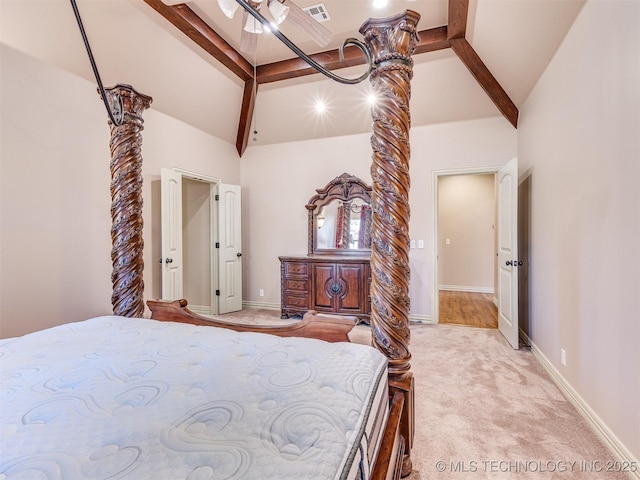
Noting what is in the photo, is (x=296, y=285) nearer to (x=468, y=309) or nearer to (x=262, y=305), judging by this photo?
(x=262, y=305)

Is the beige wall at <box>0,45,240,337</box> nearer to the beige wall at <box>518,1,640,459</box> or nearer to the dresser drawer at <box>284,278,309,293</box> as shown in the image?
the dresser drawer at <box>284,278,309,293</box>

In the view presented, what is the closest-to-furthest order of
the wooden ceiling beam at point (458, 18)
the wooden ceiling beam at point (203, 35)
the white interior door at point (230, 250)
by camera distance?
the wooden ceiling beam at point (458, 18), the wooden ceiling beam at point (203, 35), the white interior door at point (230, 250)

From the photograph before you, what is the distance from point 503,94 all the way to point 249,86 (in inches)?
132

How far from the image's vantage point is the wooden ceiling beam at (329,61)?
3373 millimetres

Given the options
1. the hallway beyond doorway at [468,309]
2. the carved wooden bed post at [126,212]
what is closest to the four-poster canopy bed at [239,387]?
the carved wooden bed post at [126,212]

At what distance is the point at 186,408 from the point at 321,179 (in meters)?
4.39

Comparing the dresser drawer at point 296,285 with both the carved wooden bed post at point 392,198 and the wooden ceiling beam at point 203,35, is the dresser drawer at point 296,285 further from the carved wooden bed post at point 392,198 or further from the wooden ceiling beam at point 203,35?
the carved wooden bed post at point 392,198

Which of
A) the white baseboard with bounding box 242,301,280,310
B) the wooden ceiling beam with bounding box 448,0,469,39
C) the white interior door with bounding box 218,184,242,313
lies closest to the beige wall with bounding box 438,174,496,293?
the wooden ceiling beam with bounding box 448,0,469,39

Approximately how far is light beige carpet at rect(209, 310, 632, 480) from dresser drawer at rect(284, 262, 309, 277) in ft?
6.31

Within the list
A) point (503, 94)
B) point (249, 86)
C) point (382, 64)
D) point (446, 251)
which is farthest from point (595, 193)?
point (446, 251)

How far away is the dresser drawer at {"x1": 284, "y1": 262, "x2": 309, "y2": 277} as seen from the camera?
4.50 m

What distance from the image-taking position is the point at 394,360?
1454mm

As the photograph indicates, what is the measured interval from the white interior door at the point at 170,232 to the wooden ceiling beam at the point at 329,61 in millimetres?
1825

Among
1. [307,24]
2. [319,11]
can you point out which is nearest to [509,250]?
[307,24]
